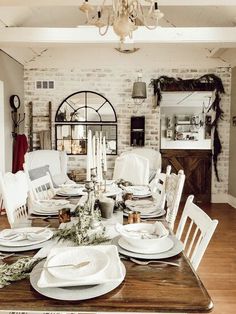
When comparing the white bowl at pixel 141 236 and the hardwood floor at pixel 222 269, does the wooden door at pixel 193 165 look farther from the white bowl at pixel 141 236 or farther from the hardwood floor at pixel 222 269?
the white bowl at pixel 141 236

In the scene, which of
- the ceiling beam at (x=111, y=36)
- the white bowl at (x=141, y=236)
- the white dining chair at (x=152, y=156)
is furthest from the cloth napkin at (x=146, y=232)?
the white dining chair at (x=152, y=156)

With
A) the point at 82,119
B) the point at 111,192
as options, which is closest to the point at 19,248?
the point at 111,192

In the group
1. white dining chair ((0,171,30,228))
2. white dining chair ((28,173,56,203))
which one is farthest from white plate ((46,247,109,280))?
white dining chair ((28,173,56,203))

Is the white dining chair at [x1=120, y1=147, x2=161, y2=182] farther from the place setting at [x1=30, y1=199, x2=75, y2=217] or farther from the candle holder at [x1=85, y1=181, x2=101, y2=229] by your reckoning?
the candle holder at [x1=85, y1=181, x2=101, y2=229]

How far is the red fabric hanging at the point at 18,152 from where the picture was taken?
5621 mm

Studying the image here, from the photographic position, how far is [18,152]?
5.66 metres

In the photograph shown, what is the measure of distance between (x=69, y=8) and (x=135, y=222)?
4425 millimetres

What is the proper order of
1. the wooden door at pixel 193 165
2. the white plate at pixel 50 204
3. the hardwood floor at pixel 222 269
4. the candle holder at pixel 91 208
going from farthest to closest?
the wooden door at pixel 193 165, the hardwood floor at pixel 222 269, the white plate at pixel 50 204, the candle holder at pixel 91 208

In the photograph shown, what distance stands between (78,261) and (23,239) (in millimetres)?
436

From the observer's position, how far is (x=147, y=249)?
1467mm

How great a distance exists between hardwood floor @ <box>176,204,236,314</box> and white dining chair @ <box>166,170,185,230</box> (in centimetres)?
77

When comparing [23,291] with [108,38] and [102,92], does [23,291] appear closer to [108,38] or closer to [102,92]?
[108,38]

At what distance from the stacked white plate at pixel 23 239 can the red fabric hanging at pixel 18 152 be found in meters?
4.03

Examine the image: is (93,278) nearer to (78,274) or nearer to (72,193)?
(78,274)
